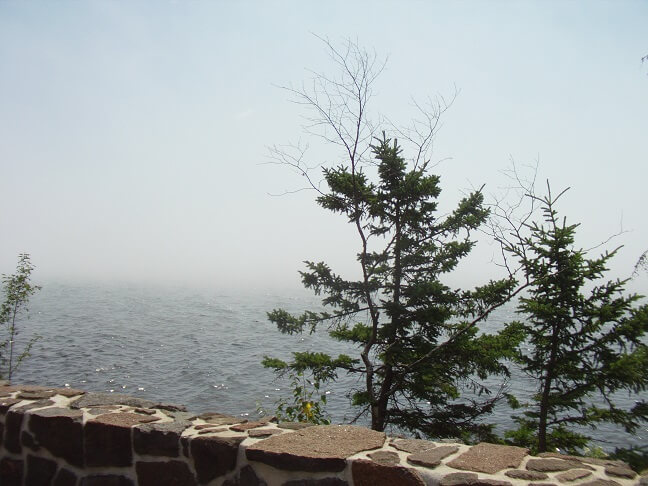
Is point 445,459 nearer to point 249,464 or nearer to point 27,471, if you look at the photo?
point 249,464

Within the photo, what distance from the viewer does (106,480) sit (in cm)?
327

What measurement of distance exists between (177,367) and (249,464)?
23.6 m

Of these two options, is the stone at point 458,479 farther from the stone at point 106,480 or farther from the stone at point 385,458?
the stone at point 106,480

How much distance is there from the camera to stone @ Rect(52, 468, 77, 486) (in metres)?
3.36

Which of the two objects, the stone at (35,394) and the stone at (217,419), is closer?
the stone at (217,419)

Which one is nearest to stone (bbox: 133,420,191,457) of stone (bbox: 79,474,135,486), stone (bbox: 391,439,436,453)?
stone (bbox: 79,474,135,486)

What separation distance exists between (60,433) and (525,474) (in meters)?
3.29

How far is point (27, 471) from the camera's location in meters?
3.51

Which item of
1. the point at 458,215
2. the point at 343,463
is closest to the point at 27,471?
the point at 343,463

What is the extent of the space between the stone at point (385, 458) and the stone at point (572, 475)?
0.89m

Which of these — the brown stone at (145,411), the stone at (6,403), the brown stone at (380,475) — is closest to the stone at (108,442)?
the brown stone at (145,411)

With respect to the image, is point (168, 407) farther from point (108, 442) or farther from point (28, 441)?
point (28, 441)

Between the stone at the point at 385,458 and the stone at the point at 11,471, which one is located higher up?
the stone at the point at 385,458

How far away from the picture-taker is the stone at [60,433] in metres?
3.38
